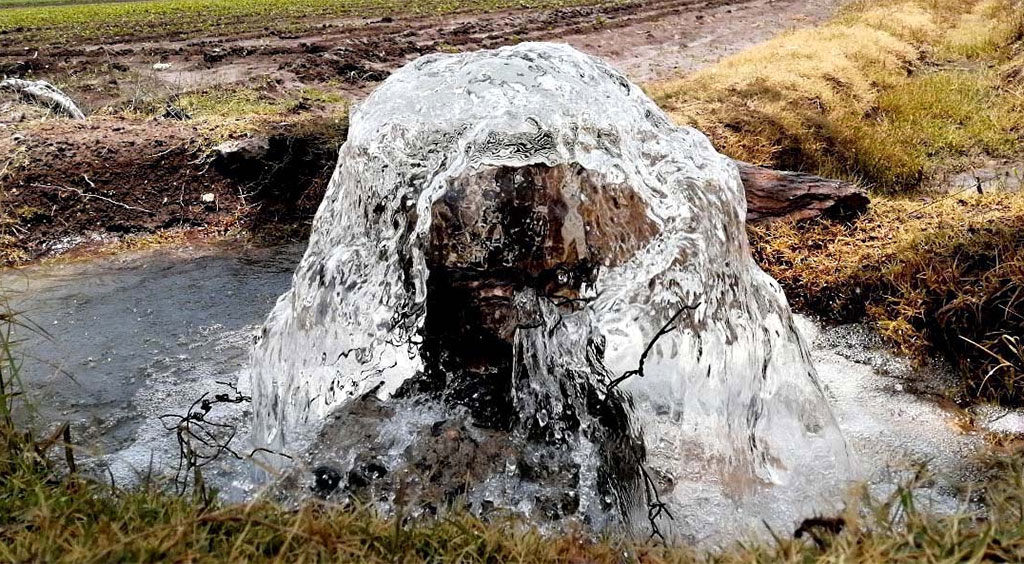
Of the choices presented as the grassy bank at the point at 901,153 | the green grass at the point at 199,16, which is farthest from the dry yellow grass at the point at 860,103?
the green grass at the point at 199,16

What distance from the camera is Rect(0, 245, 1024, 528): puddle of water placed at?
3.36m

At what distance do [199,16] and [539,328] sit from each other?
16655 millimetres

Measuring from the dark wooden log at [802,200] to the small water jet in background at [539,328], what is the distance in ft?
5.33

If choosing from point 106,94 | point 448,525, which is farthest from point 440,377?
point 106,94

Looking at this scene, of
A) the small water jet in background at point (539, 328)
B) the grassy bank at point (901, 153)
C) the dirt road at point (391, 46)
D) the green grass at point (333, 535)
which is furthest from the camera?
the dirt road at point (391, 46)

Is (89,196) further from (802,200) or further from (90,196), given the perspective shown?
(802,200)

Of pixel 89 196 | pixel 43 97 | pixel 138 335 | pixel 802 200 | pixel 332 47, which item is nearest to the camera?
pixel 138 335

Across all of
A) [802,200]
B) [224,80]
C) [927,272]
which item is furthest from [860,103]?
[224,80]

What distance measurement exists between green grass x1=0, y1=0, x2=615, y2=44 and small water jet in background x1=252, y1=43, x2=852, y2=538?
38.8ft

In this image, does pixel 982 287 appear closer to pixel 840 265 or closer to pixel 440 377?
pixel 840 265

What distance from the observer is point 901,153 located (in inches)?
257

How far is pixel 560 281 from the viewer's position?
315cm

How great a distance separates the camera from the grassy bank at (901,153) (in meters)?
4.05

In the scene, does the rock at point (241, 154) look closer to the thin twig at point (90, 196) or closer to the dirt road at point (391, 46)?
the thin twig at point (90, 196)
